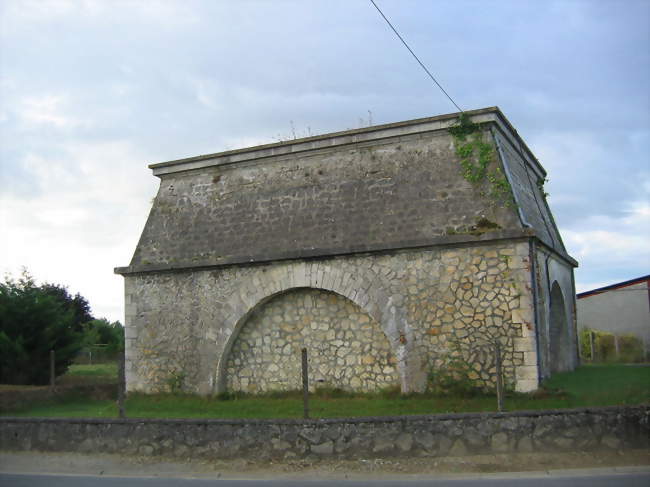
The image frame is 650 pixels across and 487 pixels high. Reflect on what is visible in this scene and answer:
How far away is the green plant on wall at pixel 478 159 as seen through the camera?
1248cm

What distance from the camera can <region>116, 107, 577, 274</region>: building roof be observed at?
1274cm

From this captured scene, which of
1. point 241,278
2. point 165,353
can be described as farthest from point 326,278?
point 165,353

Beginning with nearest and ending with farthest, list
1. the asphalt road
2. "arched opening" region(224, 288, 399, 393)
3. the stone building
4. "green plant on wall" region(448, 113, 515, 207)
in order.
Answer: the asphalt road, the stone building, "green plant on wall" region(448, 113, 515, 207), "arched opening" region(224, 288, 399, 393)

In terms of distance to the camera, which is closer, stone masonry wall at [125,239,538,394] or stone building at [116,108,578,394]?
stone masonry wall at [125,239,538,394]

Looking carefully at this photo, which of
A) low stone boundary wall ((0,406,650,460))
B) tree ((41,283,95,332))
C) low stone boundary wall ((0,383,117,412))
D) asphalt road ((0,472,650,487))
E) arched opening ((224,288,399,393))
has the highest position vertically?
tree ((41,283,95,332))

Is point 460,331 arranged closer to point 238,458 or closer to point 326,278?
point 326,278

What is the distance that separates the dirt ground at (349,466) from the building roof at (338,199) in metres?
4.38

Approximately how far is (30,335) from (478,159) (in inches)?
→ 533

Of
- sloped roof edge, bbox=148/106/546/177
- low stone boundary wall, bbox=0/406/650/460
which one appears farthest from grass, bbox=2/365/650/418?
sloped roof edge, bbox=148/106/546/177

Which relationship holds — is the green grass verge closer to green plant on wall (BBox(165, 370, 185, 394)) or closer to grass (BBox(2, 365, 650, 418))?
green plant on wall (BBox(165, 370, 185, 394))

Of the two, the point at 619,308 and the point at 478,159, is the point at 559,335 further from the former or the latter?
the point at 619,308

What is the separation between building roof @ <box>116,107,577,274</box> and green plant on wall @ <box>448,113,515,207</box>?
0.10 m

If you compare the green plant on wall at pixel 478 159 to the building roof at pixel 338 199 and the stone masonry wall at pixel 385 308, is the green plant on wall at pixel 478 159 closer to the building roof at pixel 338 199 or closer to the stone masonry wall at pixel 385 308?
the building roof at pixel 338 199

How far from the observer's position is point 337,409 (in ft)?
38.8
